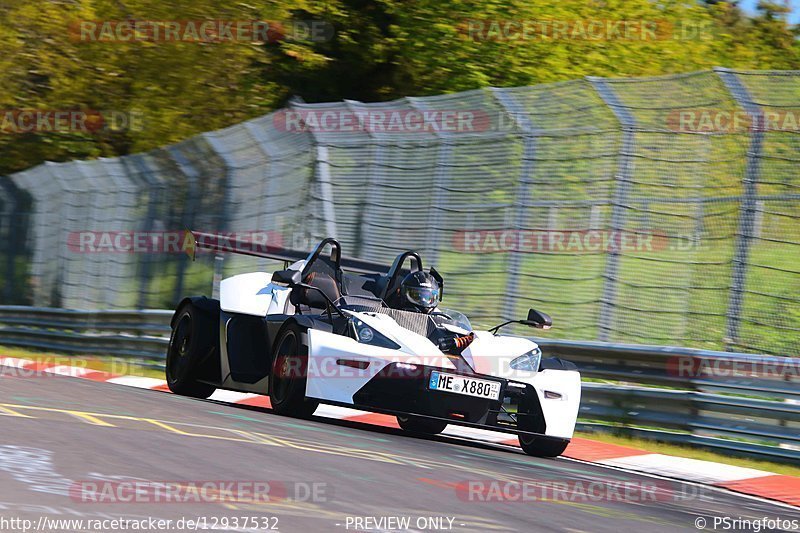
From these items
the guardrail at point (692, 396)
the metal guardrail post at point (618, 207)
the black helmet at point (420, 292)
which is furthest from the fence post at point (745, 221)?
the black helmet at point (420, 292)

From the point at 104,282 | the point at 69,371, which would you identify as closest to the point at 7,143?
the point at 104,282

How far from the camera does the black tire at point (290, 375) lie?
30.2ft

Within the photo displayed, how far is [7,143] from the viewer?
29.0m

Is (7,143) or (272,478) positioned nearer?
(272,478)

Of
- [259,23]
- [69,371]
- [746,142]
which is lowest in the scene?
[69,371]

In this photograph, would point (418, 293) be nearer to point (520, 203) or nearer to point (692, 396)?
point (692, 396)

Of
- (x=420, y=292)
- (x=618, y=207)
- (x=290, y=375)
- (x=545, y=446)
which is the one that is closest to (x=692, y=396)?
(x=545, y=446)

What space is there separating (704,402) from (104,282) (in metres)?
12.2

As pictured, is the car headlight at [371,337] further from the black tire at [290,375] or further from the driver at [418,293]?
the driver at [418,293]

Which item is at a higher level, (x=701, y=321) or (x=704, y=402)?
(x=701, y=321)

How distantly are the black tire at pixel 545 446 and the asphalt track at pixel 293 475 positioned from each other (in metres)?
0.14

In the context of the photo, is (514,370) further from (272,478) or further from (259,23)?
(259,23)

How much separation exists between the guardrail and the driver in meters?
1.92

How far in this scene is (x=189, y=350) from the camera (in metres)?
11.0
